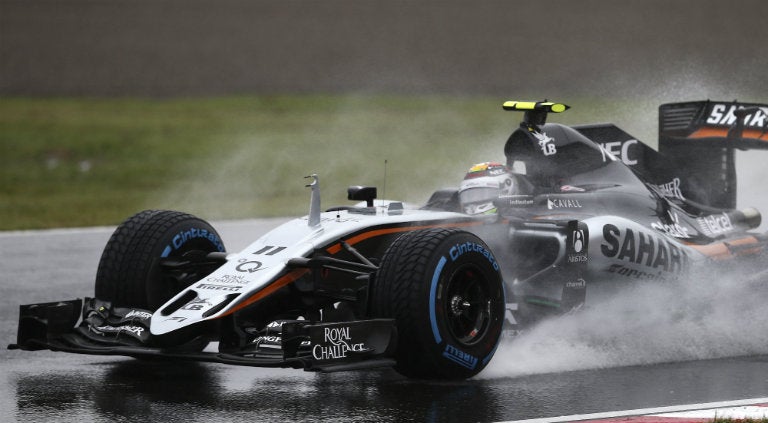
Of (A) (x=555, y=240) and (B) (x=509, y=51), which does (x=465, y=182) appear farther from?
(B) (x=509, y=51)

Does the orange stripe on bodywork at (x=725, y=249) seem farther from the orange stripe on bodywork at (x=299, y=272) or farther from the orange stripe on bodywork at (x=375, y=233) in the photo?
the orange stripe on bodywork at (x=375, y=233)

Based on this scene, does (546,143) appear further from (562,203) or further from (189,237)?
(189,237)

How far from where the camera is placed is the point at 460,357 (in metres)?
7.04

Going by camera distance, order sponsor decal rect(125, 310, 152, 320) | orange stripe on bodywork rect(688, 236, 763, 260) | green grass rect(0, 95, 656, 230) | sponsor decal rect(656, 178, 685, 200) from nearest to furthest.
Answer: sponsor decal rect(125, 310, 152, 320) → orange stripe on bodywork rect(688, 236, 763, 260) → sponsor decal rect(656, 178, 685, 200) → green grass rect(0, 95, 656, 230)

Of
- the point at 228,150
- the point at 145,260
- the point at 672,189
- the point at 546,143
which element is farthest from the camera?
the point at 228,150

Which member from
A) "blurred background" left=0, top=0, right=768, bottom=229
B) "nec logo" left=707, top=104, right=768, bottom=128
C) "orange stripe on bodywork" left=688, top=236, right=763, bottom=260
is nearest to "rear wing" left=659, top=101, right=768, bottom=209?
"nec logo" left=707, top=104, right=768, bottom=128

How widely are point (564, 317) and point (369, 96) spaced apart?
27217 mm

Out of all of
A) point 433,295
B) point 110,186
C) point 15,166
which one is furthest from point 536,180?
point 15,166

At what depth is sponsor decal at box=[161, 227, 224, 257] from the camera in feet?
26.8

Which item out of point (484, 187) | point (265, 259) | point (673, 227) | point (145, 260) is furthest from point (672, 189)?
point (145, 260)

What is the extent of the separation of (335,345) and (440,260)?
0.84 metres

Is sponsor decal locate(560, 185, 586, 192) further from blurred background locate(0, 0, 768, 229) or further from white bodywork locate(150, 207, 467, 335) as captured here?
blurred background locate(0, 0, 768, 229)

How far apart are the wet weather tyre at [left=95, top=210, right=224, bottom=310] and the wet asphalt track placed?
0.46m

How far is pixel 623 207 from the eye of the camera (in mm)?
9016
